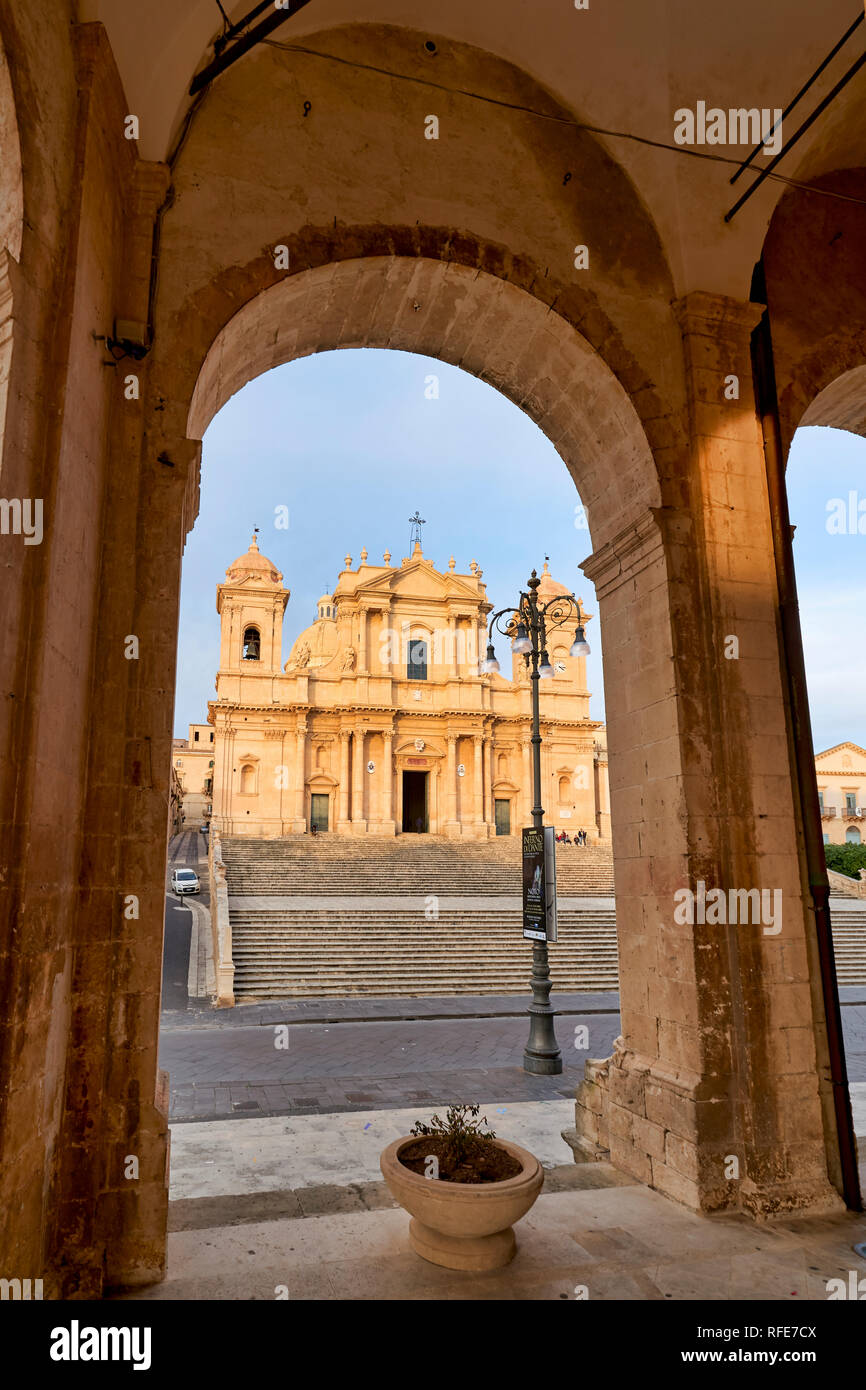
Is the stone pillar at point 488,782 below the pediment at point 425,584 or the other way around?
below

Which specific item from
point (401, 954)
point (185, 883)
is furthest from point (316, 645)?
point (401, 954)

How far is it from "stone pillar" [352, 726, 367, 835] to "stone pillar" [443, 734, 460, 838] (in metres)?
3.90

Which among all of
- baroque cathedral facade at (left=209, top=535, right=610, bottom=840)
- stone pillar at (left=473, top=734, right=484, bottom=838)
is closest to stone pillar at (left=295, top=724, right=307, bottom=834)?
baroque cathedral facade at (left=209, top=535, right=610, bottom=840)

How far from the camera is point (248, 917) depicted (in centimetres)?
1842

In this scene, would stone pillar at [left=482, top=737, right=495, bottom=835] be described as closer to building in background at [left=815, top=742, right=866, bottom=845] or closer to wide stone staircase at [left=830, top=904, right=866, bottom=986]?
wide stone staircase at [left=830, top=904, right=866, bottom=986]

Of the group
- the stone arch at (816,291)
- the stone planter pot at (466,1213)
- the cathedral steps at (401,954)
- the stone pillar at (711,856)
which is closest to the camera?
the stone planter pot at (466,1213)

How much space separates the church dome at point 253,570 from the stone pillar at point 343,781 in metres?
7.77

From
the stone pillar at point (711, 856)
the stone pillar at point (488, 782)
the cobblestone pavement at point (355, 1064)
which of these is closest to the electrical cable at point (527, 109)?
the stone pillar at point (711, 856)

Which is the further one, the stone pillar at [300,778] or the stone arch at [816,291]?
the stone pillar at [300,778]

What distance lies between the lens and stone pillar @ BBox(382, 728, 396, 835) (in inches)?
1444

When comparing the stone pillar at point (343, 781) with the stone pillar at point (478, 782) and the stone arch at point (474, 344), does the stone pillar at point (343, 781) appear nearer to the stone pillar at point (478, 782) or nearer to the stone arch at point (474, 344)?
the stone pillar at point (478, 782)

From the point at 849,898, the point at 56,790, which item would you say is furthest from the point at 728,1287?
the point at 849,898

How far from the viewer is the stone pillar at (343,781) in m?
36.7
